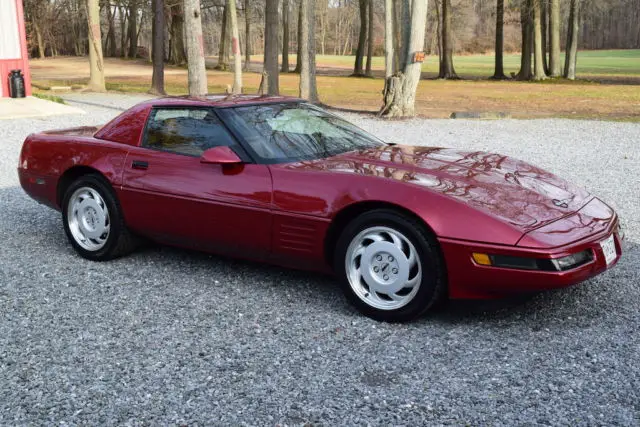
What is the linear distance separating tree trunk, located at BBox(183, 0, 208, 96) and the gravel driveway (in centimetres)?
1124

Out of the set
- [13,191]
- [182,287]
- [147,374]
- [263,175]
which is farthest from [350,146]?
[13,191]

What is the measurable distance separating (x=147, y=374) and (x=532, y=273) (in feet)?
7.00

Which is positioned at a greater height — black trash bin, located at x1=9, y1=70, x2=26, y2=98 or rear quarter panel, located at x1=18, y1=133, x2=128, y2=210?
black trash bin, located at x1=9, y1=70, x2=26, y2=98

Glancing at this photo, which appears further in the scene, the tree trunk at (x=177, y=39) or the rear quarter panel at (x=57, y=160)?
the tree trunk at (x=177, y=39)

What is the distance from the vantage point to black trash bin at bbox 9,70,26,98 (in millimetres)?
20641

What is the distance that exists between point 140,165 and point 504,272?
2.89m

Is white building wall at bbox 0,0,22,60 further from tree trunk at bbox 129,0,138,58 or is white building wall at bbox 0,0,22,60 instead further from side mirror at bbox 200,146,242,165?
tree trunk at bbox 129,0,138,58

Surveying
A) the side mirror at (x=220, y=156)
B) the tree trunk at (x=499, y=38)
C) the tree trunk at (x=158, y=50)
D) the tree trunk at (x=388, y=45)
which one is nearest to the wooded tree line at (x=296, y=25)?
the tree trunk at (x=499, y=38)

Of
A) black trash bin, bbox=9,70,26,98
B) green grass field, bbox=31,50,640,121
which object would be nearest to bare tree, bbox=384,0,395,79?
green grass field, bbox=31,50,640,121

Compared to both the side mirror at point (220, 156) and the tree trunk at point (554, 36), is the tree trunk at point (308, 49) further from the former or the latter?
the tree trunk at point (554, 36)

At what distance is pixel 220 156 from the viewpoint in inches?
186

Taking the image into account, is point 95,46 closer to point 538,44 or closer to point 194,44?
point 194,44

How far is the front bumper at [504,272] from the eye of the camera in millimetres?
3838

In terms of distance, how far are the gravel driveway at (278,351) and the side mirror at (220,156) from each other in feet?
3.10
